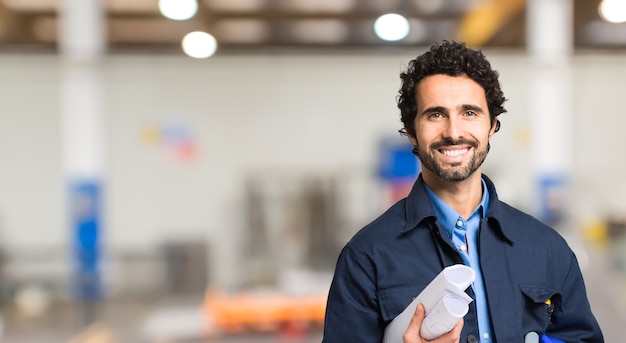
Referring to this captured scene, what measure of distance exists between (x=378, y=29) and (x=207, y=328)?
2.48m

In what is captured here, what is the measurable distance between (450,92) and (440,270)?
33 centimetres

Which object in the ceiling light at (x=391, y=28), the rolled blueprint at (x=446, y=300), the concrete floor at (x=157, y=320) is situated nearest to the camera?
the rolled blueprint at (x=446, y=300)

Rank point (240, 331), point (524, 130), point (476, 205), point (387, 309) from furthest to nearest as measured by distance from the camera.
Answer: point (524, 130) → point (240, 331) → point (476, 205) → point (387, 309)

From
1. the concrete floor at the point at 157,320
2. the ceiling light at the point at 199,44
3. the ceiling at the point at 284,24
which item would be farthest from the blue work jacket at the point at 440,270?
the ceiling light at the point at 199,44

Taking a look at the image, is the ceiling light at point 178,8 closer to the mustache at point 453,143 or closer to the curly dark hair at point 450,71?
the curly dark hair at point 450,71

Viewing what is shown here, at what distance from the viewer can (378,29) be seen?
6.38 metres

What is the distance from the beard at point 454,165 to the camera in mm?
1620

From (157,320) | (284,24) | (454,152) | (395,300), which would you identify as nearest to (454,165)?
(454,152)

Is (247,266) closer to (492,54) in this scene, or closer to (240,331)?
(240,331)

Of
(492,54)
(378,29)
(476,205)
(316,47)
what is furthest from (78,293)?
(476,205)

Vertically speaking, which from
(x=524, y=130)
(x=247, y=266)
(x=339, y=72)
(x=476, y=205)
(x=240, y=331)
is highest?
(x=339, y=72)

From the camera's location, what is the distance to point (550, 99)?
21.3 ft

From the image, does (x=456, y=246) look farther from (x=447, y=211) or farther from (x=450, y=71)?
(x=450, y=71)

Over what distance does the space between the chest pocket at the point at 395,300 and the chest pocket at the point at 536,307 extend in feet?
0.69
